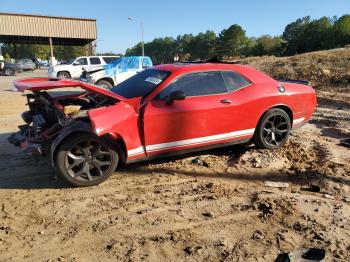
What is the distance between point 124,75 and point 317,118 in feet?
28.8

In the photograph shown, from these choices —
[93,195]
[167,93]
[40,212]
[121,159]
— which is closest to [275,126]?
[167,93]

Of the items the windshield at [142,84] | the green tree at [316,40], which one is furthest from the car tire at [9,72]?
the green tree at [316,40]

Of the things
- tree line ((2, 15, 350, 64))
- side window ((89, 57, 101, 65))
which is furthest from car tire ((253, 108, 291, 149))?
tree line ((2, 15, 350, 64))

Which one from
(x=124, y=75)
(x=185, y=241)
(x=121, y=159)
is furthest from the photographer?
(x=124, y=75)

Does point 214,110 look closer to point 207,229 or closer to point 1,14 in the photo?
point 207,229

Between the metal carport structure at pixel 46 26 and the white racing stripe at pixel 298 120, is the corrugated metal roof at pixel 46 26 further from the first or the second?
the white racing stripe at pixel 298 120

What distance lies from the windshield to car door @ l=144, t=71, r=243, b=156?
0.72 ft

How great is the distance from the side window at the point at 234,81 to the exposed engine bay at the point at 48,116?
1.90 m

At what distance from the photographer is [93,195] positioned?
500 centimetres

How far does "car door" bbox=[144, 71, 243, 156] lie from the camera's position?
5.46 metres

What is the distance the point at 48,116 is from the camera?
19.2ft

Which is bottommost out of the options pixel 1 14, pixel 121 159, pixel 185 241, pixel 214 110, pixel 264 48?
pixel 185 241

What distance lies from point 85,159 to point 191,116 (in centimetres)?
162

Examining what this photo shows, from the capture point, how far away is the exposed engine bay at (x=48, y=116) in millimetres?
5219
